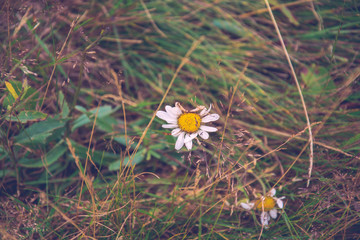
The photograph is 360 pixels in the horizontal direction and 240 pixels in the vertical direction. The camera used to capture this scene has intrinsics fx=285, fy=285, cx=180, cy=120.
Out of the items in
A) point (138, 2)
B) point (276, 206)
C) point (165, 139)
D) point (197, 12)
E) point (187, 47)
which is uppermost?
point (138, 2)

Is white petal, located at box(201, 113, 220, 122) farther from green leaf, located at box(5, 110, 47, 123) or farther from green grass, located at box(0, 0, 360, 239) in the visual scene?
green leaf, located at box(5, 110, 47, 123)

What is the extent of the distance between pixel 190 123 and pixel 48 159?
0.77 m

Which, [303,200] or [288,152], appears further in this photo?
[288,152]

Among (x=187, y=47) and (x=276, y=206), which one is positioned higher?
(x=187, y=47)

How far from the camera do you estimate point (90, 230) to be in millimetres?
1237

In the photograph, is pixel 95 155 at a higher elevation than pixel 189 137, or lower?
lower

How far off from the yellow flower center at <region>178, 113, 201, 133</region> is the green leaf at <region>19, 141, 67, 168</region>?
657 millimetres

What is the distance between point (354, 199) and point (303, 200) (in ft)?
0.73

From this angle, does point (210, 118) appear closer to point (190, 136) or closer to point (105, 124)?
point (190, 136)

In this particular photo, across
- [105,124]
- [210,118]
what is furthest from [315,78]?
[105,124]

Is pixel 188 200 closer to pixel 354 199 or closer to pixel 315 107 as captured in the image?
pixel 354 199

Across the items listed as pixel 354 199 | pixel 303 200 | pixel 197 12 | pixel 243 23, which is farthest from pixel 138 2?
pixel 354 199

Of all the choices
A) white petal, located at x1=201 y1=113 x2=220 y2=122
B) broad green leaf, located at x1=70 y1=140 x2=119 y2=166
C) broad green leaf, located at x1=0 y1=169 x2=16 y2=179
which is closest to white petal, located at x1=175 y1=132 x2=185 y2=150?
white petal, located at x1=201 y1=113 x2=220 y2=122

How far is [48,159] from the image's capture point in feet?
4.75
